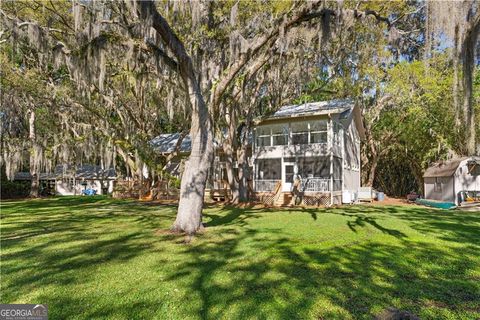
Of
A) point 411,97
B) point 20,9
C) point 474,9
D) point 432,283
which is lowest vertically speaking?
point 432,283

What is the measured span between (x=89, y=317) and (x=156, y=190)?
18.4m

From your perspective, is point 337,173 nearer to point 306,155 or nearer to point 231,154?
point 306,155

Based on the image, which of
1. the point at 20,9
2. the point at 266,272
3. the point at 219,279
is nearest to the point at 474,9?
the point at 266,272

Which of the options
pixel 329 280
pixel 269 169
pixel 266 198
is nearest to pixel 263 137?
pixel 269 169

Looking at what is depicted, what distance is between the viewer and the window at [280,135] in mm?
19750

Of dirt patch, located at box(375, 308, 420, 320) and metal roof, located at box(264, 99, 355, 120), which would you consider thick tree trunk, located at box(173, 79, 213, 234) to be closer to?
dirt patch, located at box(375, 308, 420, 320)

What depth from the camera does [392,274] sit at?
5031mm

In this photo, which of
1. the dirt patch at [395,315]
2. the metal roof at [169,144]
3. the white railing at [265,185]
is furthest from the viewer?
the metal roof at [169,144]

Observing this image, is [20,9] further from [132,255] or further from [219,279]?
[219,279]

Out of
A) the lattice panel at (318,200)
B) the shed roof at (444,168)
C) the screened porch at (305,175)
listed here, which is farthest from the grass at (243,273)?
the shed roof at (444,168)

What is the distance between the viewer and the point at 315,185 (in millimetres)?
18000

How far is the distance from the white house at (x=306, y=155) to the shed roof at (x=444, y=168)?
5.02 metres

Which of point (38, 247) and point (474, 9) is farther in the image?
point (38, 247)

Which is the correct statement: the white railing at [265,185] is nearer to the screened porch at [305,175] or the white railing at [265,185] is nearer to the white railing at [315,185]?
the screened porch at [305,175]
